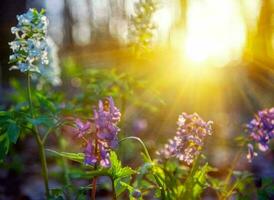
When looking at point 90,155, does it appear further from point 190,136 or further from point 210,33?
point 210,33

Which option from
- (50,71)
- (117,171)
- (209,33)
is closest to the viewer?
(117,171)

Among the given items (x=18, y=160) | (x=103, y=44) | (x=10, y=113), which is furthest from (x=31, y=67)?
(x=103, y=44)

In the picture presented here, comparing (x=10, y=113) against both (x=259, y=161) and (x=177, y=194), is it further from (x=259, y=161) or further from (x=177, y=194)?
(x=259, y=161)

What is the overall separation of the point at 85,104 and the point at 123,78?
14.7 inches

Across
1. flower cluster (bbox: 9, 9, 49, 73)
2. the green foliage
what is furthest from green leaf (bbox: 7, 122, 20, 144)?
flower cluster (bbox: 9, 9, 49, 73)

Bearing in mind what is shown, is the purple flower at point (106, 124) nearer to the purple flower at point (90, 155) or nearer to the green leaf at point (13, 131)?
the purple flower at point (90, 155)

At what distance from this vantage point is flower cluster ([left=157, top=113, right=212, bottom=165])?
98.2 inches

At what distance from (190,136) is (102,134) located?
0.61 metres

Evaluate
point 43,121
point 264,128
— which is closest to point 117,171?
point 43,121

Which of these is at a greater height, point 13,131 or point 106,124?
point 106,124

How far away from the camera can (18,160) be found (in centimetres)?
698

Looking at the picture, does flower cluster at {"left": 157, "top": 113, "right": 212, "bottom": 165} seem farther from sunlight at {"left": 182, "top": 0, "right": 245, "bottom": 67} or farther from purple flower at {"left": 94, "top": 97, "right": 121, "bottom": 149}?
sunlight at {"left": 182, "top": 0, "right": 245, "bottom": 67}

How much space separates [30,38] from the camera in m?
2.66

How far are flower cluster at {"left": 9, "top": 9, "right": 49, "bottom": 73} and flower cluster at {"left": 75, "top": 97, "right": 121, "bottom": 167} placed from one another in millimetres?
731
